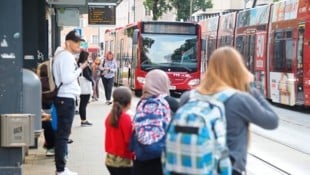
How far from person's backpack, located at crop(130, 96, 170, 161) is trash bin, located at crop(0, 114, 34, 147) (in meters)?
2.24

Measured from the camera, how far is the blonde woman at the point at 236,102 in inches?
177

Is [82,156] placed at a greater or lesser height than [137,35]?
lesser

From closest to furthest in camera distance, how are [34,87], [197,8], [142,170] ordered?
[142,170]
[34,87]
[197,8]

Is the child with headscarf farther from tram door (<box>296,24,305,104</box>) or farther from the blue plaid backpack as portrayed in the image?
tram door (<box>296,24,305,104</box>)

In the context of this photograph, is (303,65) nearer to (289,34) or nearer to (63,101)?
(289,34)

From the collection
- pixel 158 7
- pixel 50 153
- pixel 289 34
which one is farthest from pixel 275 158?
pixel 158 7

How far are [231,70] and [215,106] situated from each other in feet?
0.98

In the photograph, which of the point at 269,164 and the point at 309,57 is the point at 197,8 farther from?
the point at 269,164

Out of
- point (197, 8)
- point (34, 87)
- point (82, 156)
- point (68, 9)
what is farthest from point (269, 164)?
point (197, 8)

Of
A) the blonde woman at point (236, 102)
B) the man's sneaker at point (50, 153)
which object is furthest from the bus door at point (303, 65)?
the blonde woman at point (236, 102)

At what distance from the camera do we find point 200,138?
4.31 meters

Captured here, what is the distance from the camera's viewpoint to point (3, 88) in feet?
25.2

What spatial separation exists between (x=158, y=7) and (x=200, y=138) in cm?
4894

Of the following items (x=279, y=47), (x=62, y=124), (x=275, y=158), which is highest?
(x=279, y=47)
